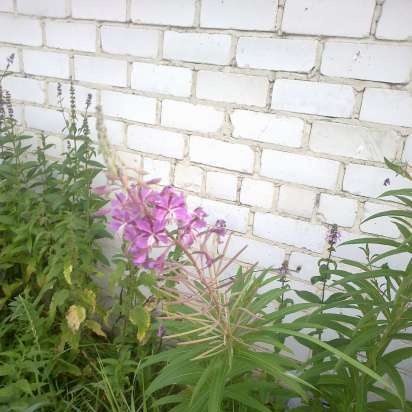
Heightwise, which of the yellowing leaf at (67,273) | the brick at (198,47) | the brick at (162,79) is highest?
the brick at (198,47)

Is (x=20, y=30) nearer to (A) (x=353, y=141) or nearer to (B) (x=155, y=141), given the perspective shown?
(B) (x=155, y=141)

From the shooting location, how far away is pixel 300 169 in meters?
1.85

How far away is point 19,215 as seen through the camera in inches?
83.4

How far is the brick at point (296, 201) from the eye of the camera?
1.86m

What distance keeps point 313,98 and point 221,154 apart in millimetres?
494

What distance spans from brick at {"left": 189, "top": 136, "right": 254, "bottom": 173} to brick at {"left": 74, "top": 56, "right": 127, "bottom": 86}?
1.68ft

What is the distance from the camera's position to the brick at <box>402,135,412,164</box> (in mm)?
1603

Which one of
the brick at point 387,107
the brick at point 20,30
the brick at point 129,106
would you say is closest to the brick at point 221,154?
the brick at point 129,106

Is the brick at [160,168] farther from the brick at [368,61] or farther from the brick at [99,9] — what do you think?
the brick at [368,61]

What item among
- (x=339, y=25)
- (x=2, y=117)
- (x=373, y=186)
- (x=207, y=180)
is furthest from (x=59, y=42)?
(x=373, y=186)

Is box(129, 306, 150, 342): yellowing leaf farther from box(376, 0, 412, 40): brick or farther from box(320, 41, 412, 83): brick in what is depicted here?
box(376, 0, 412, 40): brick

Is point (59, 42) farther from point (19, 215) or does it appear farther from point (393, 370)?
point (393, 370)

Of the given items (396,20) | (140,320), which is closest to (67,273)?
(140,320)

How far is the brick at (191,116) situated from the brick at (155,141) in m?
0.06
